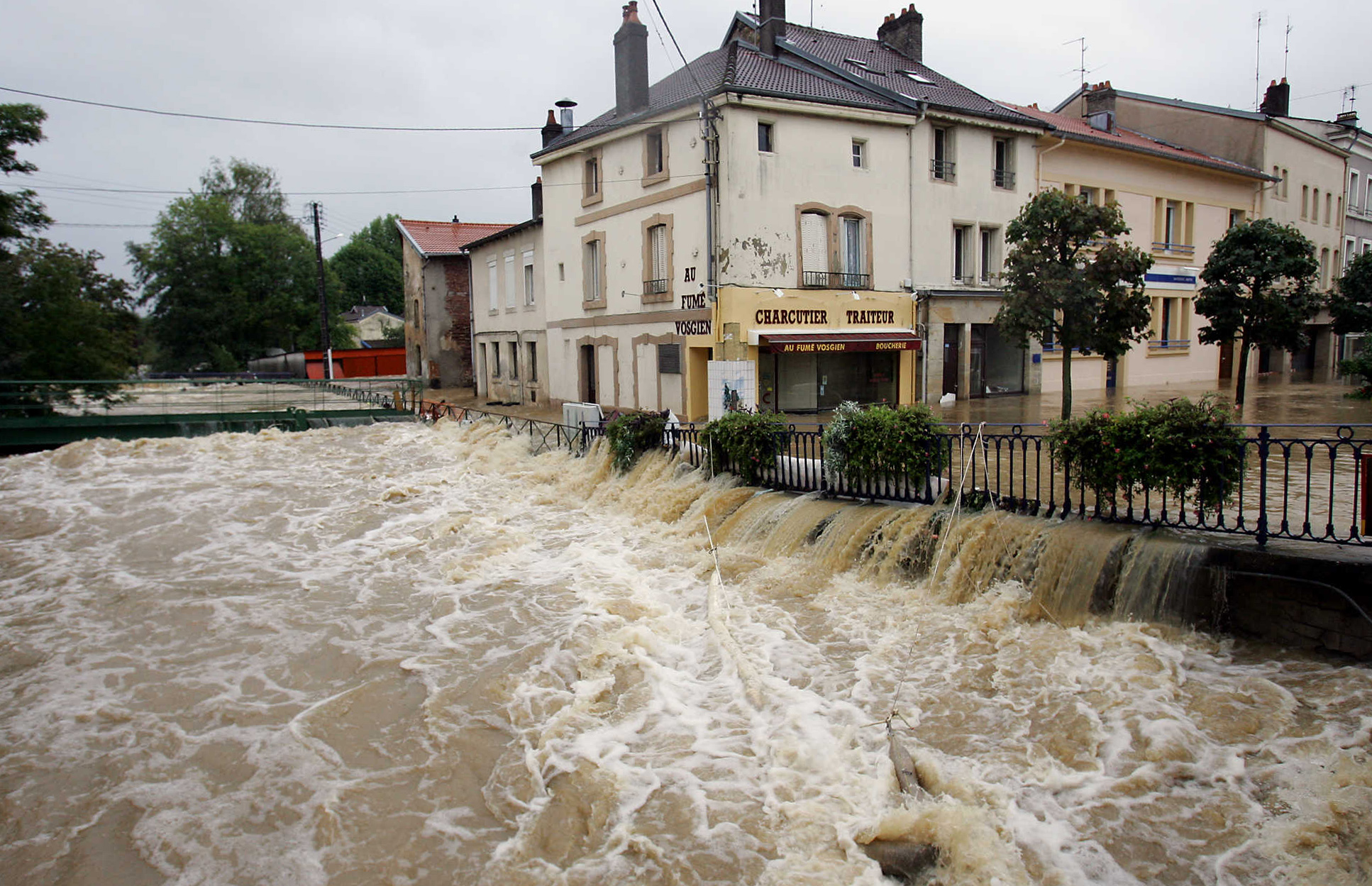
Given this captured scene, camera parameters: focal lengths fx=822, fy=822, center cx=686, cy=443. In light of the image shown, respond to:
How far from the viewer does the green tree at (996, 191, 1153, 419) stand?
1491cm

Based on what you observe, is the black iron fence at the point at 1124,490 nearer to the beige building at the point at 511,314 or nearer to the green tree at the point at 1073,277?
the green tree at the point at 1073,277

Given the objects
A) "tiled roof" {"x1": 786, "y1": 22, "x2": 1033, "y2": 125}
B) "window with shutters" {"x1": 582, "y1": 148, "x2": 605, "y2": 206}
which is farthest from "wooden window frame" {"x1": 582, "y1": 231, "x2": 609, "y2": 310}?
"tiled roof" {"x1": 786, "y1": 22, "x2": 1033, "y2": 125}

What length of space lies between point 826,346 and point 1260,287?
366 inches

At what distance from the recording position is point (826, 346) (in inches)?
729

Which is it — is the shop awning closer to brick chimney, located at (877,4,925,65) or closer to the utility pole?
→ brick chimney, located at (877,4,925,65)

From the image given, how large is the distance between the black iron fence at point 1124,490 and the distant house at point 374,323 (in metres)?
52.9

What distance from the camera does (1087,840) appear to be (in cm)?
479

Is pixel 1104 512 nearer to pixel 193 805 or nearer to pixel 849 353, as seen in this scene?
pixel 193 805

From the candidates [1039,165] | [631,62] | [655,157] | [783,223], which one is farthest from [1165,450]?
[1039,165]

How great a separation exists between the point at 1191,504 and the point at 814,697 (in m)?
4.69

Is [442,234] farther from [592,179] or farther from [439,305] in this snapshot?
[592,179]

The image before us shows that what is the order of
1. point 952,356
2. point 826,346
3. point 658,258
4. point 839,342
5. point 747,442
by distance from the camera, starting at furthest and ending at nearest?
point 952,356 < point 658,258 < point 839,342 < point 826,346 < point 747,442

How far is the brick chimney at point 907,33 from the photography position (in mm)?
23984

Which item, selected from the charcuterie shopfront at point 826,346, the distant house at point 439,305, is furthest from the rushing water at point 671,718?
the distant house at point 439,305
